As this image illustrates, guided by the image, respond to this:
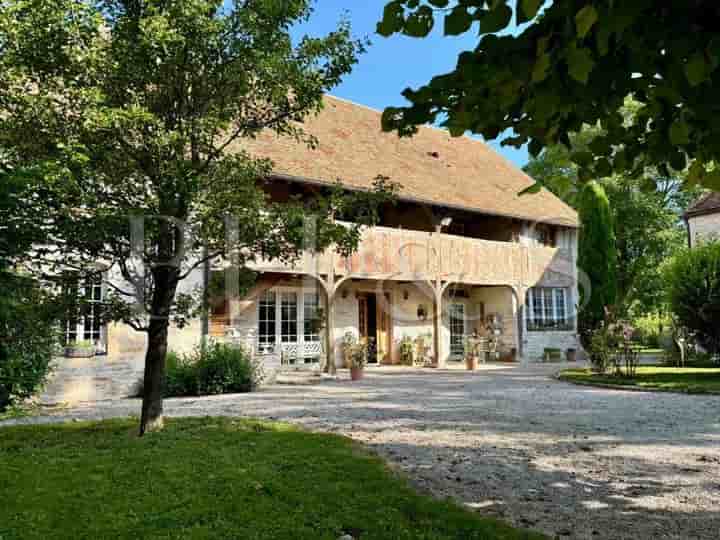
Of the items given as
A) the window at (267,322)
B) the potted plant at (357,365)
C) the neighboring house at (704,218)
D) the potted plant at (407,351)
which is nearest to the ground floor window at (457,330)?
the potted plant at (407,351)

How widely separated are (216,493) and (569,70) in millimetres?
3273

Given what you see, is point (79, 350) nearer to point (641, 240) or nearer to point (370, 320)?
point (370, 320)

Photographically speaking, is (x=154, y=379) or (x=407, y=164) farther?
(x=407, y=164)

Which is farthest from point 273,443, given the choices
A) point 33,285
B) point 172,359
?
point 172,359

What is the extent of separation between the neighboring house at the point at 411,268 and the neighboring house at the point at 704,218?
5125mm

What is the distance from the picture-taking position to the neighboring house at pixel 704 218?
21156mm

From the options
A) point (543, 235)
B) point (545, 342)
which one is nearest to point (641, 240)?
point (543, 235)

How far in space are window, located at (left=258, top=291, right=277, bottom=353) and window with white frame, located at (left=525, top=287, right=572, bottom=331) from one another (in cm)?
902

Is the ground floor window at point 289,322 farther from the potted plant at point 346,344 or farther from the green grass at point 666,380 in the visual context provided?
the green grass at point 666,380

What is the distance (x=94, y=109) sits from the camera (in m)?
5.05

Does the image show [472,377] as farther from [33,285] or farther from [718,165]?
[718,165]

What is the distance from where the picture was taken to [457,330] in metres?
18.7

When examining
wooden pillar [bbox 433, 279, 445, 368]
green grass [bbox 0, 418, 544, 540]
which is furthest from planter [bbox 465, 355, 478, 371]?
green grass [bbox 0, 418, 544, 540]

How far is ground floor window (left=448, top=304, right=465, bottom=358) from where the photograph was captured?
18453mm
